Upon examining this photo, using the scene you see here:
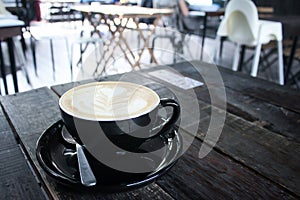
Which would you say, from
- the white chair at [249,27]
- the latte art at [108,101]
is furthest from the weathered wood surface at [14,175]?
the white chair at [249,27]

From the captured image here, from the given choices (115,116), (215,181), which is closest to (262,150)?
(215,181)

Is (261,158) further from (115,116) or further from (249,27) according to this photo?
(249,27)

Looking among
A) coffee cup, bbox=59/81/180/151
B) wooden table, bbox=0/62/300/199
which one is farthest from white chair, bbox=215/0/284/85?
coffee cup, bbox=59/81/180/151

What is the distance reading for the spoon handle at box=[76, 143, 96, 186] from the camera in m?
0.39

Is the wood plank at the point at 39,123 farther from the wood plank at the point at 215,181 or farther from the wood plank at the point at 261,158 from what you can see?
the wood plank at the point at 261,158

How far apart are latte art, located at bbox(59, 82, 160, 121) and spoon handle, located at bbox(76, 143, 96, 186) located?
0.08 metres

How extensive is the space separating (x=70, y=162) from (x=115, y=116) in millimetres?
120

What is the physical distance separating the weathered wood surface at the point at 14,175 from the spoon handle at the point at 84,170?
0.06 m

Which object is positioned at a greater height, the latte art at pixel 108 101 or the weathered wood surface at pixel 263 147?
the latte art at pixel 108 101

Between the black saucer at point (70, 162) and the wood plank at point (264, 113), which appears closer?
the black saucer at point (70, 162)

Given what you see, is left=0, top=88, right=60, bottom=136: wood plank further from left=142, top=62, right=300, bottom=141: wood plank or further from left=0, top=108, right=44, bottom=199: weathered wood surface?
left=142, top=62, right=300, bottom=141: wood plank

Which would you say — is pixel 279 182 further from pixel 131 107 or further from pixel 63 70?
pixel 63 70

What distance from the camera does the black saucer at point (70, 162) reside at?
394 mm

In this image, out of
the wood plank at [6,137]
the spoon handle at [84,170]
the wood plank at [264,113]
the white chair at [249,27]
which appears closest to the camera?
the spoon handle at [84,170]
